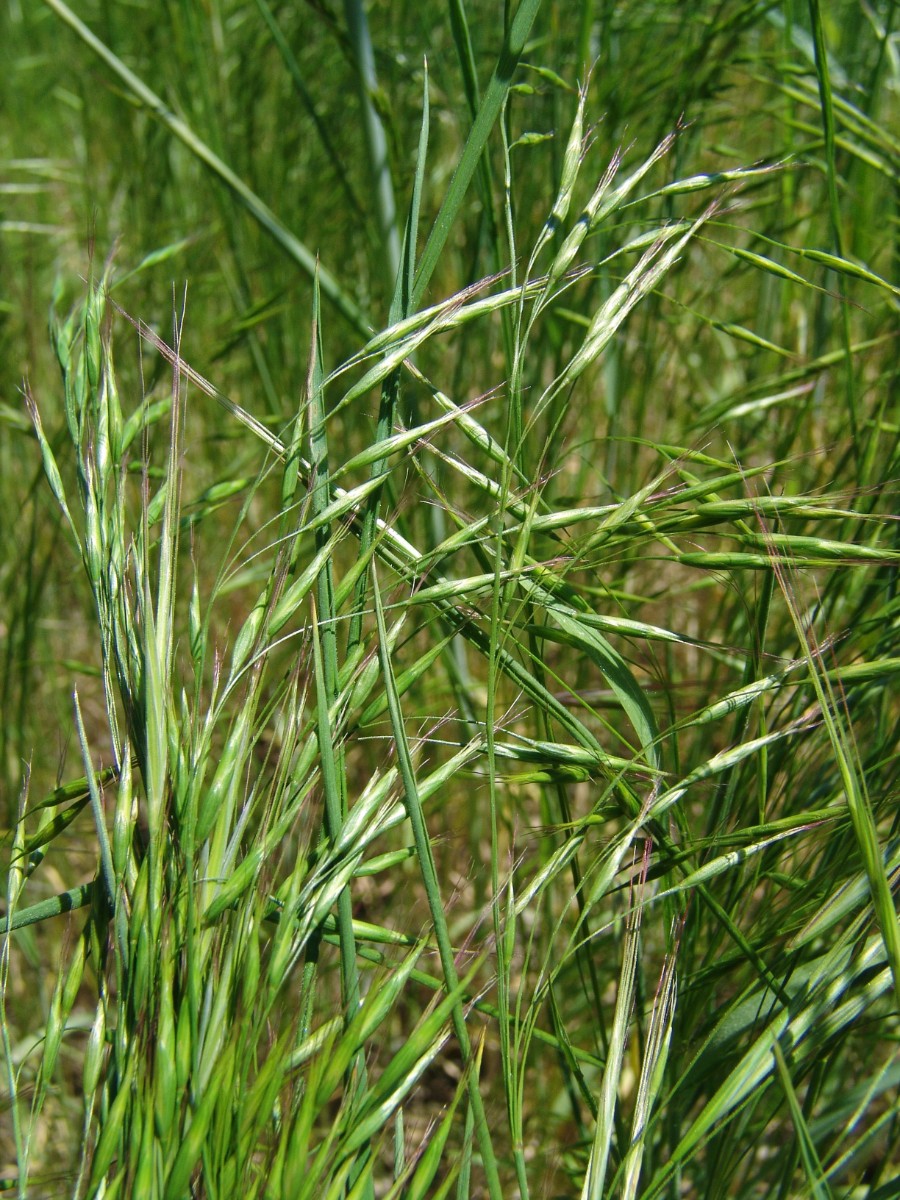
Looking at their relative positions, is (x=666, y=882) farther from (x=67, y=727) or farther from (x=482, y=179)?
(x=67, y=727)

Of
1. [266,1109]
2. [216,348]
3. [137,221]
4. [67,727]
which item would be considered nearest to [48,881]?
[67,727]

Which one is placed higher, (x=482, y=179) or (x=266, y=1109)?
(x=482, y=179)

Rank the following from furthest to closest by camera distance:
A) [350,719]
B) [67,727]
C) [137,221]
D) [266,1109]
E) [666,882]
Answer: [137,221] < [67,727] < [666,882] < [350,719] < [266,1109]

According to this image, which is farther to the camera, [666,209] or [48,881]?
[48,881]

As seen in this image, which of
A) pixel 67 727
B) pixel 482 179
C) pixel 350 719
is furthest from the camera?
pixel 67 727

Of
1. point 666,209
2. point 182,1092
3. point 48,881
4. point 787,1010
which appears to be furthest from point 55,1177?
point 666,209

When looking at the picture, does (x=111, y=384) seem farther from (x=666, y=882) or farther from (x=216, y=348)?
(x=216, y=348)

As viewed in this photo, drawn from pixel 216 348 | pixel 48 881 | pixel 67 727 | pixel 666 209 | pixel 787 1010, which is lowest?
pixel 48 881
